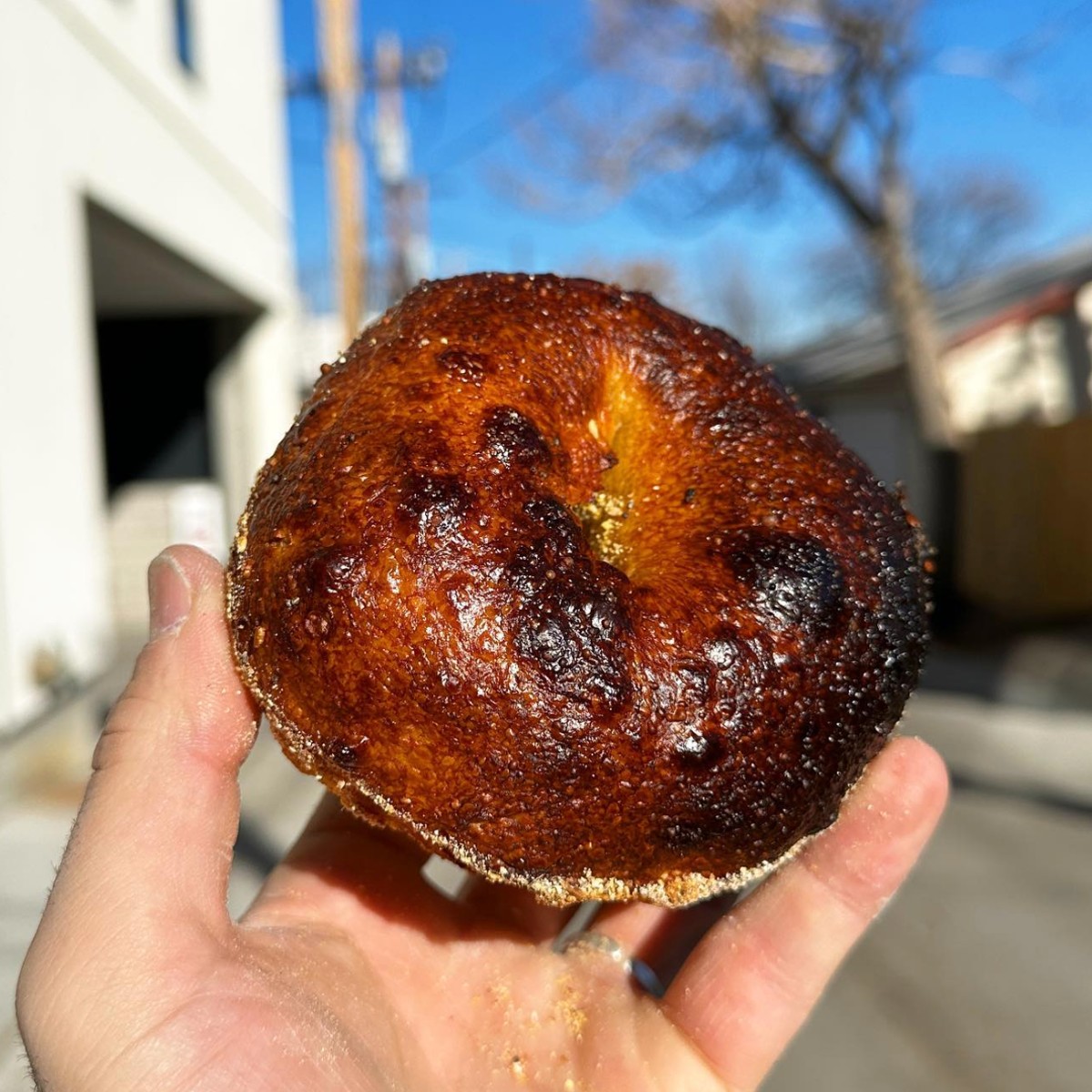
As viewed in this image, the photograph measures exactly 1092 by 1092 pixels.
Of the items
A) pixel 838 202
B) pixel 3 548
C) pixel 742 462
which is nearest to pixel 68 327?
pixel 3 548

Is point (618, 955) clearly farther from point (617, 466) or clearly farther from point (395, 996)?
point (617, 466)

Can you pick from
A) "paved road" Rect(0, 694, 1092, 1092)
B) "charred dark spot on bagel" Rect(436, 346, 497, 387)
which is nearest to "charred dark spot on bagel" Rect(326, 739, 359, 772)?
"charred dark spot on bagel" Rect(436, 346, 497, 387)

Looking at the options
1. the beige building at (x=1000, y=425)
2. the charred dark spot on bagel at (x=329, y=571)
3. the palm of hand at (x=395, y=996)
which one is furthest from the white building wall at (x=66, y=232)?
the beige building at (x=1000, y=425)

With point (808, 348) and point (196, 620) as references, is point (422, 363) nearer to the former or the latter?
point (196, 620)

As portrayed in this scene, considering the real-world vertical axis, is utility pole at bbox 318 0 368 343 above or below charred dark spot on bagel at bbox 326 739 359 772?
above

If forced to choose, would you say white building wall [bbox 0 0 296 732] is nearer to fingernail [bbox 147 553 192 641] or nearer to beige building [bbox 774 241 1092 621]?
fingernail [bbox 147 553 192 641]

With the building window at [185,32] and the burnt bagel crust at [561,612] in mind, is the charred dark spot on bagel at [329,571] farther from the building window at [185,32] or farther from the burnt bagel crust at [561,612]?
the building window at [185,32]

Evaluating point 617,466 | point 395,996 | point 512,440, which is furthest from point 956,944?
point 512,440

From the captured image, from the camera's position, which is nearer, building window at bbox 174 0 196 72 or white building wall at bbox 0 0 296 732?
white building wall at bbox 0 0 296 732
